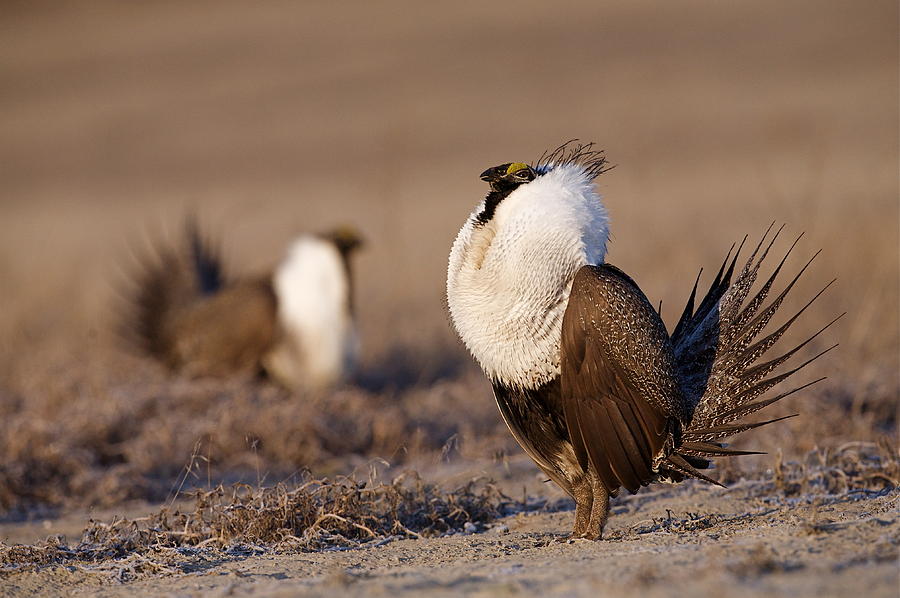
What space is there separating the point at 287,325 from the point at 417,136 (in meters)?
11.3

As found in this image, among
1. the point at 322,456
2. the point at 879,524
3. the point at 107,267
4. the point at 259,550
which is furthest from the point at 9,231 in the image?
the point at 879,524

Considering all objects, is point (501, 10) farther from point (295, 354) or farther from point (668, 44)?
point (295, 354)

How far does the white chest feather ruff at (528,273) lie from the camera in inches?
132

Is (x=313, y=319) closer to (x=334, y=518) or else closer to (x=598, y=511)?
(x=334, y=518)

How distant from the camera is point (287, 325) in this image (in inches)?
265

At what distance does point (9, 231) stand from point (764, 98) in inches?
509

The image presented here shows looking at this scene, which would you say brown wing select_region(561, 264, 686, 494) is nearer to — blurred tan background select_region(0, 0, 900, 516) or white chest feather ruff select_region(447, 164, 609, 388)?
white chest feather ruff select_region(447, 164, 609, 388)

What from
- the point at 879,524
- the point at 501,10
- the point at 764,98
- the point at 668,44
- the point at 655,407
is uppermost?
the point at 501,10

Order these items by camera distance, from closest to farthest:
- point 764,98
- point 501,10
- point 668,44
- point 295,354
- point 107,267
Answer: point 295,354 < point 107,267 < point 764,98 < point 668,44 < point 501,10

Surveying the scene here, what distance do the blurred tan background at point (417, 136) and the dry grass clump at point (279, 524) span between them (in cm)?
77

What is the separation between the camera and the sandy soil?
257cm

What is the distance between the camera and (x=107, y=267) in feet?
38.2

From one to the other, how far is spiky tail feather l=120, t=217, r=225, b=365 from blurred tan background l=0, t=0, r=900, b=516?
14.1 inches

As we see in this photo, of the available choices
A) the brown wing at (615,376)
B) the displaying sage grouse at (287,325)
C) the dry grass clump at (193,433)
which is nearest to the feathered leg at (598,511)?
the brown wing at (615,376)
